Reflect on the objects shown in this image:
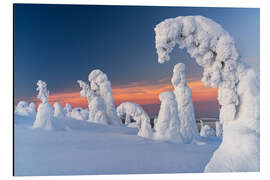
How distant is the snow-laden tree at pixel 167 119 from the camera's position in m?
7.87

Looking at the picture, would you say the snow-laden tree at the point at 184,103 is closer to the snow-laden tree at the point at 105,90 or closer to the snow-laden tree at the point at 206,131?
the snow-laden tree at the point at 206,131

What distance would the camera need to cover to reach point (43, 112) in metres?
7.66

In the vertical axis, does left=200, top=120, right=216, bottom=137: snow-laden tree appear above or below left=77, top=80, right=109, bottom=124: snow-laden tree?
below

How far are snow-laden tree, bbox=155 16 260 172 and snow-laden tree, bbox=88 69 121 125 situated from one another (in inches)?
230

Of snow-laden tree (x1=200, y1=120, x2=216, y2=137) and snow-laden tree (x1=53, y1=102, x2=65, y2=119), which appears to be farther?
snow-laden tree (x1=200, y1=120, x2=216, y2=137)

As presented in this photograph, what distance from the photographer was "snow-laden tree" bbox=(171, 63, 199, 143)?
28.7 feet

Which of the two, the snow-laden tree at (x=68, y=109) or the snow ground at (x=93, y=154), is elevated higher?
the snow-laden tree at (x=68, y=109)

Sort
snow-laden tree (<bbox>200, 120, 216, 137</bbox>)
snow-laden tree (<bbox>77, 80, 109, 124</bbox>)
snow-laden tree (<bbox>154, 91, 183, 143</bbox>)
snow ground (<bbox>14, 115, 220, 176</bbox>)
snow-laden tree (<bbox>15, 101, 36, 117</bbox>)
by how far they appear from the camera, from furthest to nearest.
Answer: snow-laden tree (<bbox>200, 120, 216, 137</bbox>) < snow-laden tree (<bbox>77, 80, 109, 124</bbox>) < snow-laden tree (<bbox>154, 91, 183, 143</bbox>) < snow-laden tree (<bbox>15, 101, 36, 117</bbox>) < snow ground (<bbox>14, 115, 220, 176</bbox>)

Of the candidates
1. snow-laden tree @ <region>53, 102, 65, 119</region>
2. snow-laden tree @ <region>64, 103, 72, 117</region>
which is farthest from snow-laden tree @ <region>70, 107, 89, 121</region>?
snow-laden tree @ <region>53, 102, 65, 119</region>

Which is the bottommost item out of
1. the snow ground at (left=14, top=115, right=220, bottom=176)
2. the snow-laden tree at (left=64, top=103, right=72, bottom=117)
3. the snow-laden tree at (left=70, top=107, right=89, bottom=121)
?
the snow ground at (left=14, top=115, right=220, bottom=176)

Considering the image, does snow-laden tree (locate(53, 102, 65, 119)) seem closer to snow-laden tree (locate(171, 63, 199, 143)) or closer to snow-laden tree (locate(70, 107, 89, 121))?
snow-laden tree (locate(70, 107, 89, 121))

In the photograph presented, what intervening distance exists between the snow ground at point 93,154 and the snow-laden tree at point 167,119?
0.27 meters

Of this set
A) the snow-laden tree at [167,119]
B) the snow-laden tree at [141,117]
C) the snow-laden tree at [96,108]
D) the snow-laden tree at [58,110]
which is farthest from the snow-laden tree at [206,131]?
the snow-laden tree at [58,110]
